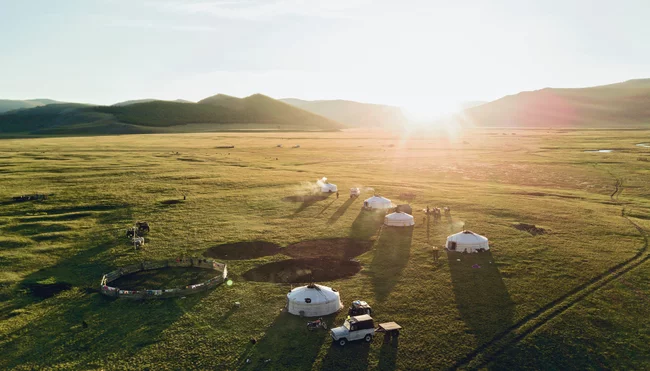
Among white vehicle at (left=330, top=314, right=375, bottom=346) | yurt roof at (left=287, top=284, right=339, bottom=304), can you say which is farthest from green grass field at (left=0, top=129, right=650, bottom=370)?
yurt roof at (left=287, top=284, right=339, bottom=304)

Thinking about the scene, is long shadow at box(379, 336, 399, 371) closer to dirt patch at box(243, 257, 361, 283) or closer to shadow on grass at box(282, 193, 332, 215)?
dirt patch at box(243, 257, 361, 283)

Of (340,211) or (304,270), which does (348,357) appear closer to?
(304,270)

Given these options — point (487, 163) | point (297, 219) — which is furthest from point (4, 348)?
point (487, 163)

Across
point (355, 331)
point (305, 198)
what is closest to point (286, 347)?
point (355, 331)

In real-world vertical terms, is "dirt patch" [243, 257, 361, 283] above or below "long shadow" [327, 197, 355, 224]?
below

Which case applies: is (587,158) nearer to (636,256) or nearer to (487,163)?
(487,163)

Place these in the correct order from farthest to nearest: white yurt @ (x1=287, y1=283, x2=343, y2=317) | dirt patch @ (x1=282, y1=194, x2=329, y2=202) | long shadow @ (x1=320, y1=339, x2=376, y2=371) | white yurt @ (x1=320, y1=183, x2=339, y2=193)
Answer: white yurt @ (x1=320, y1=183, x2=339, y2=193) < dirt patch @ (x1=282, y1=194, x2=329, y2=202) < white yurt @ (x1=287, y1=283, x2=343, y2=317) < long shadow @ (x1=320, y1=339, x2=376, y2=371)
